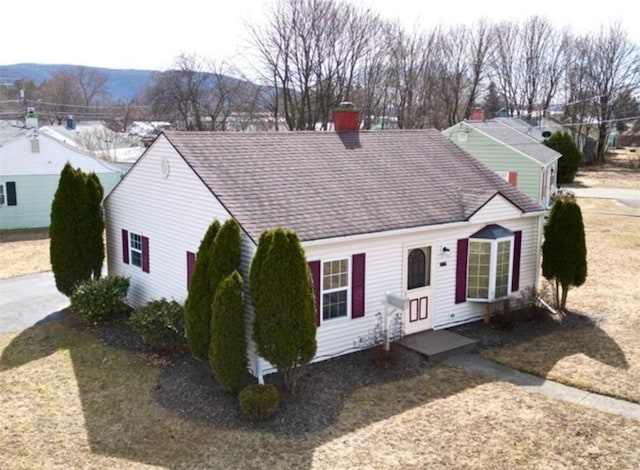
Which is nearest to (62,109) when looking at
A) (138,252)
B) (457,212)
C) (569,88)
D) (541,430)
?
(569,88)

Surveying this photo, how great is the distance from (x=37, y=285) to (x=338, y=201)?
11375mm

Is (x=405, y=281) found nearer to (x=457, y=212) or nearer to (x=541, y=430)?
(x=457, y=212)

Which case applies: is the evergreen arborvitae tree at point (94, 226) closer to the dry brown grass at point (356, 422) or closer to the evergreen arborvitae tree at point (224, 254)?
the dry brown grass at point (356, 422)

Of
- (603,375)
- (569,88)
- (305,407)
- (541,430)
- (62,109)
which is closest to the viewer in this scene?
(541,430)

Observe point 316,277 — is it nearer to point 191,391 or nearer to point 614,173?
point 191,391

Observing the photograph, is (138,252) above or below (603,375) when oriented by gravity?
above

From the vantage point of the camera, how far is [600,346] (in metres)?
13.1

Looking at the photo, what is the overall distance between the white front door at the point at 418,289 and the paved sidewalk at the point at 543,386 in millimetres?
1268

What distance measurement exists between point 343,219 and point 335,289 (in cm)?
148

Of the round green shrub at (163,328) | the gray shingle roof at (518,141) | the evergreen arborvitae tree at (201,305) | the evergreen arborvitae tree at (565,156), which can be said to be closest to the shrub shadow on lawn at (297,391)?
the round green shrub at (163,328)

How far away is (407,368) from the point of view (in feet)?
38.2

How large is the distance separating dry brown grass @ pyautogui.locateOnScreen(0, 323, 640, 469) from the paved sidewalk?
0.95 feet

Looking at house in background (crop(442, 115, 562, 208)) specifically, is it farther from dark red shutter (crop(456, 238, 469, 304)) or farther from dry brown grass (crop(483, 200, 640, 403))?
dark red shutter (crop(456, 238, 469, 304))

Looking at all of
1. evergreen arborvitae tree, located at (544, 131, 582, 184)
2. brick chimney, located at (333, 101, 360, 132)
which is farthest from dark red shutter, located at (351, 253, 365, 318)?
evergreen arborvitae tree, located at (544, 131, 582, 184)
